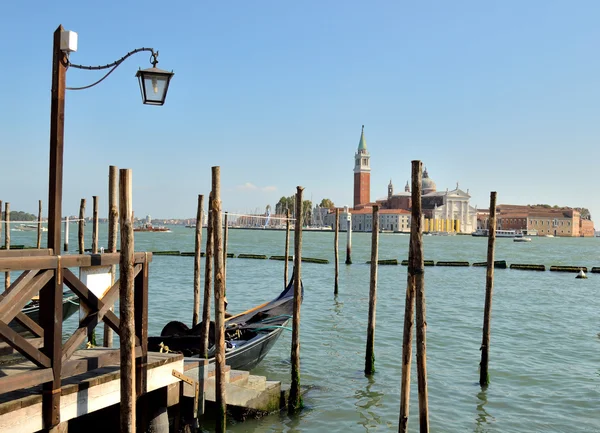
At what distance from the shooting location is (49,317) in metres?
3.14

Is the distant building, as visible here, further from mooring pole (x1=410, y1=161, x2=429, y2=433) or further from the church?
mooring pole (x1=410, y1=161, x2=429, y2=433)

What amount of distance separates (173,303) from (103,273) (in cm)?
1007

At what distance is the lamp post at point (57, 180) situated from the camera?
10.4 ft

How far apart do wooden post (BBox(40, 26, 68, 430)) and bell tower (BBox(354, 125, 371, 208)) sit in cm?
9291

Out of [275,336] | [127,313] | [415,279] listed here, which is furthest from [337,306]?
[127,313]

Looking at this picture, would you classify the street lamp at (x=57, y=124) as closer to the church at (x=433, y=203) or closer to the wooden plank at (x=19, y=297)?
the wooden plank at (x=19, y=297)

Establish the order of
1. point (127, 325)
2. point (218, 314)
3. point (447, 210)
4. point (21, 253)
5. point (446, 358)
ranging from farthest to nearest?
1. point (447, 210)
2. point (446, 358)
3. point (218, 314)
4. point (21, 253)
5. point (127, 325)

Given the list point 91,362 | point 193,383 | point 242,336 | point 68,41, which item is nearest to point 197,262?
point 242,336

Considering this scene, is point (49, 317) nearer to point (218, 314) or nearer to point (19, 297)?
point (19, 297)

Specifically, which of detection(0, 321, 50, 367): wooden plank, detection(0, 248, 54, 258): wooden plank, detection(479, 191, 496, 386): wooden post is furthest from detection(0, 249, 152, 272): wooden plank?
detection(479, 191, 496, 386): wooden post

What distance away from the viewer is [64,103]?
347 cm

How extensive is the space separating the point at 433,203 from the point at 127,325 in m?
94.2

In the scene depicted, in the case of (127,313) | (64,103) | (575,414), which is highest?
(64,103)

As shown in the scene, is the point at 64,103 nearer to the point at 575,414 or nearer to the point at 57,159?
the point at 57,159
